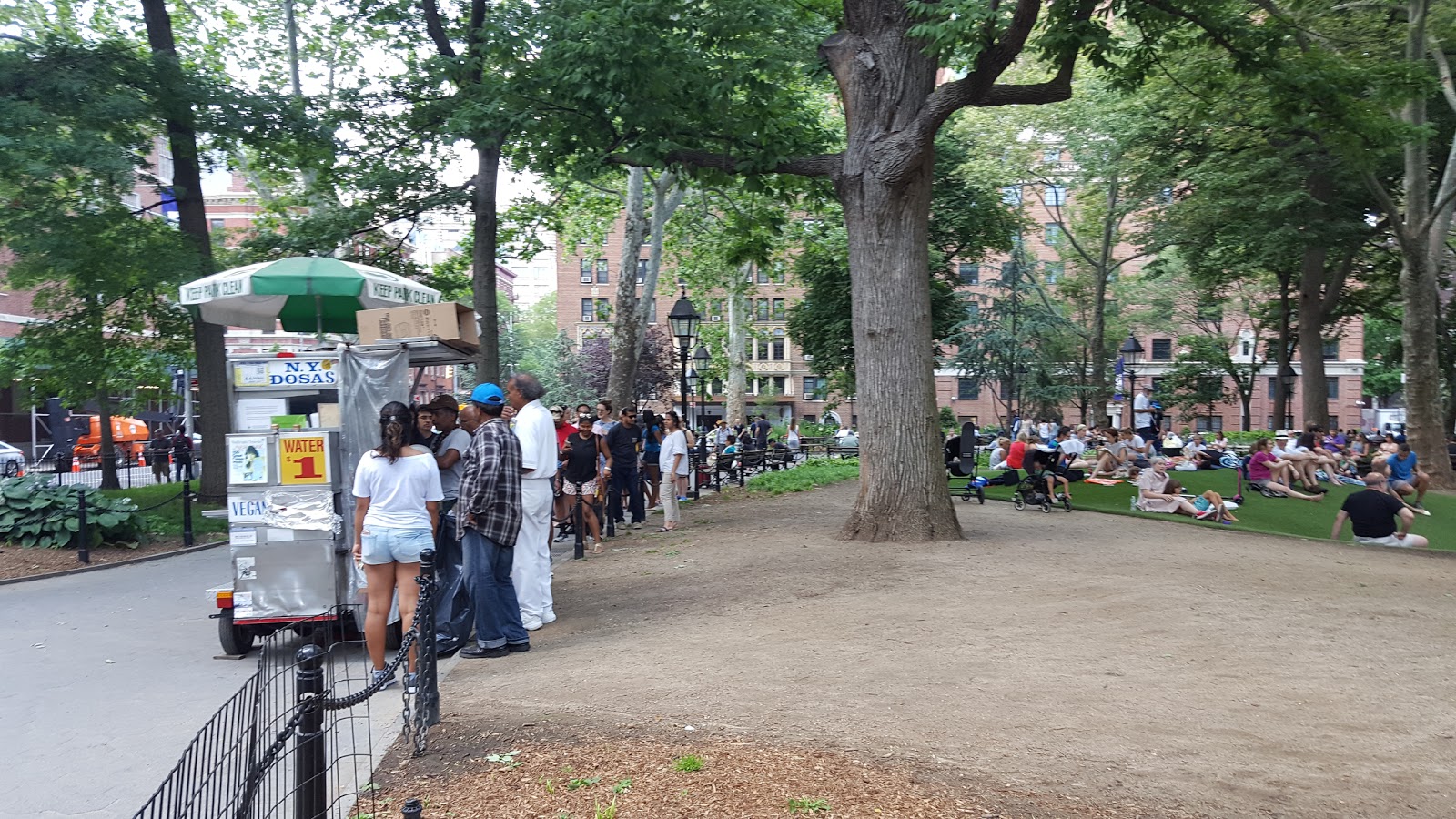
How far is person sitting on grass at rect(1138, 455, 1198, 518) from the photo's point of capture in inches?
768

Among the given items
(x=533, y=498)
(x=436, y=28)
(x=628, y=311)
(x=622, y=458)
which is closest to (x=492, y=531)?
(x=533, y=498)

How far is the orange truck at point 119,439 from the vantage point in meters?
33.7

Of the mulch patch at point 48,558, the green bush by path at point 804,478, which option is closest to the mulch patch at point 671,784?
the mulch patch at point 48,558

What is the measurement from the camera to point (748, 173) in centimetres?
1505

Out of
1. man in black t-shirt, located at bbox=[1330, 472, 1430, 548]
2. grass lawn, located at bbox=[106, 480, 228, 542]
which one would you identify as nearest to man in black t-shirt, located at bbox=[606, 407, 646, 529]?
grass lawn, located at bbox=[106, 480, 228, 542]

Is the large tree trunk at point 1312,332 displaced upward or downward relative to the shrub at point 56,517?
upward

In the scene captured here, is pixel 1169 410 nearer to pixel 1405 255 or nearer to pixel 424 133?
pixel 1405 255

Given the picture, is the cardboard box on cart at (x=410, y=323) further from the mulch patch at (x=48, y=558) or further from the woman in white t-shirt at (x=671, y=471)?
the woman in white t-shirt at (x=671, y=471)

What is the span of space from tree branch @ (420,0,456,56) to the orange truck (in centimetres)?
1815

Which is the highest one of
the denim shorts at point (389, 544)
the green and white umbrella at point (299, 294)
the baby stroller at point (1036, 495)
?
the green and white umbrella at point (299, 294)

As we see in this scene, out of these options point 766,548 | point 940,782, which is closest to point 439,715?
point 940,782

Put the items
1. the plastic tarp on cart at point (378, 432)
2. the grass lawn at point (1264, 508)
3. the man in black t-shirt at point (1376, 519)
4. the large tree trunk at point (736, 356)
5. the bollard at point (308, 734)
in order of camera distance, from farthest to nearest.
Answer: the large tree trunk at point (736, 356), the grass lawn at point (1264, 508), the man in black t-shirt at point (1376, 519), the plastic tarp on cart at point (378, 432), the bollard at point (308, 734)

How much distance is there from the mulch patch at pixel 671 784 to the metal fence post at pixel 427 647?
0.26m

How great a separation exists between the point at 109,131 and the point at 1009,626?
15.6m
